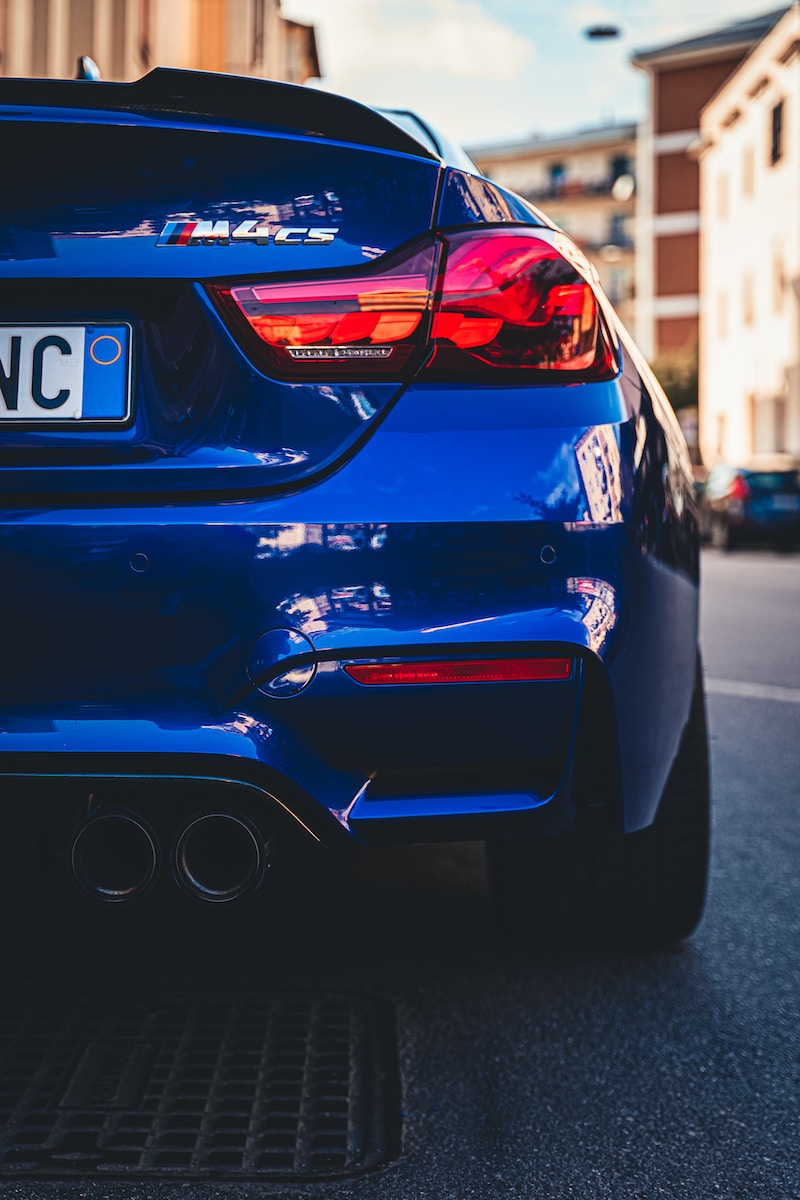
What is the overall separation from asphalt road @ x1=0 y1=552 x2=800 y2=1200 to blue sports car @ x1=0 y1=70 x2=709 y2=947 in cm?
44

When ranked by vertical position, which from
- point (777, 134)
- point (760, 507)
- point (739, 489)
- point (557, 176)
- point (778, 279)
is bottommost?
point (760, 507)

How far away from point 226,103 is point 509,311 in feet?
1.67

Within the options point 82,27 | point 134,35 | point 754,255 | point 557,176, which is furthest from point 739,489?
point 557,176

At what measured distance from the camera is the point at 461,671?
187 centimetres

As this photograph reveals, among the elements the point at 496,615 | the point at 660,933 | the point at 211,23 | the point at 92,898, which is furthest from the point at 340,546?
the point at 211,23

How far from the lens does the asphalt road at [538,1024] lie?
185cm

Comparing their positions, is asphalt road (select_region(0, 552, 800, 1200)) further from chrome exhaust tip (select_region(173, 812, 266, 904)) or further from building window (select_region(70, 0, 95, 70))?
building window (select_region(70, 0, 95, 70))

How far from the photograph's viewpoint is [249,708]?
1.83 m

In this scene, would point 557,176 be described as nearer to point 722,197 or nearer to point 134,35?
point 722,197

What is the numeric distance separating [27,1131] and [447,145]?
1.69m

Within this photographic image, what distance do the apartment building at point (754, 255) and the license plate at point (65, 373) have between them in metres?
29.8

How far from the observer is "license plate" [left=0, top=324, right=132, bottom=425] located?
1.86m

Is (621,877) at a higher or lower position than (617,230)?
lower

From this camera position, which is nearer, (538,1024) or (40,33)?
(538,1024)
